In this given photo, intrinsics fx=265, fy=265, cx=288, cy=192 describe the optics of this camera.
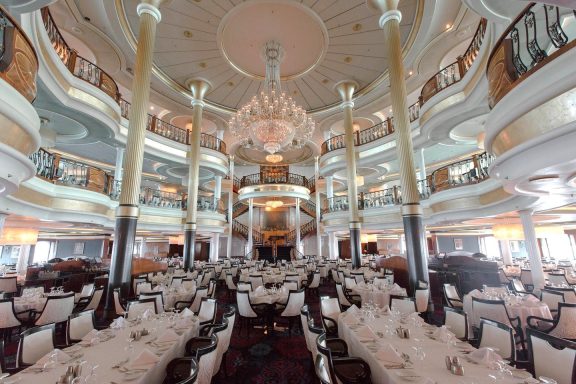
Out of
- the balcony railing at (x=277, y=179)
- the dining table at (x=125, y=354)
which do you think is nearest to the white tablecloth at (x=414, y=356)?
the dining table at (x=125, y=354)

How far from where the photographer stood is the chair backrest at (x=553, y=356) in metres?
2.40

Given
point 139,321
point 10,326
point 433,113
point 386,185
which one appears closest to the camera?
point 139,321

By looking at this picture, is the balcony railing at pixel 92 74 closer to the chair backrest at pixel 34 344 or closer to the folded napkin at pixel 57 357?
the chair backrest at pixel 34 344

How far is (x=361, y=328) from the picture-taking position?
11.2 ft

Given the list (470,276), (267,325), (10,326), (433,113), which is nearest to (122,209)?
(10,326)

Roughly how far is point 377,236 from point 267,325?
1778cm

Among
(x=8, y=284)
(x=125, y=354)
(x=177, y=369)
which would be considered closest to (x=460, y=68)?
(x=177, y=369)

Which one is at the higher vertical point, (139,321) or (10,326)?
(139,321)

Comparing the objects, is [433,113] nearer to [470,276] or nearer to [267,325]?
[470,276]

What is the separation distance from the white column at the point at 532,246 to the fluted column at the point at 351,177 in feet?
17.5

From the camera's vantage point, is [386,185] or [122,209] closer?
[122,209]

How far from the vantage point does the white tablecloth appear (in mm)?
2205

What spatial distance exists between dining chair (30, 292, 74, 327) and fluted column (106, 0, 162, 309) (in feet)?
2.22

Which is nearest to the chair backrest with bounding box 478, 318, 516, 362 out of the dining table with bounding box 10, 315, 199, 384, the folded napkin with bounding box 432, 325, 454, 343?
the folded napkin with bounding box 432, 325, 454, 343
